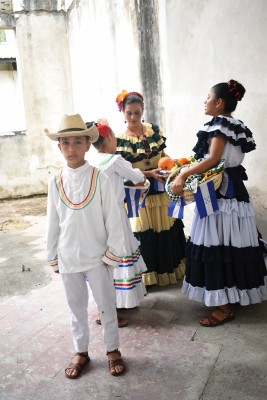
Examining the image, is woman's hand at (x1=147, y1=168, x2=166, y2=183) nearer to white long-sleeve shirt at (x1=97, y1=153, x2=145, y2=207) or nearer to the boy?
white long-sleeve shirt at (x1=97, y1=153, x2=145, y2=207)

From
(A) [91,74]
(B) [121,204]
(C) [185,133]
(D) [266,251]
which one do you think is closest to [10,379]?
(B) [121,204]

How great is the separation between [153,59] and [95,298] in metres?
3.23

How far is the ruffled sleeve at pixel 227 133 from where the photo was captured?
2660 mm

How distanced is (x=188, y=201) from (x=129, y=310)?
1.12m

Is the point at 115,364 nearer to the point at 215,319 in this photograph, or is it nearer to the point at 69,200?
the point at 215,319

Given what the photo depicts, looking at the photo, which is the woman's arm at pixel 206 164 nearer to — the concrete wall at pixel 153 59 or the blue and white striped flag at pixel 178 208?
the blue and white striped flag at pixel 178 208

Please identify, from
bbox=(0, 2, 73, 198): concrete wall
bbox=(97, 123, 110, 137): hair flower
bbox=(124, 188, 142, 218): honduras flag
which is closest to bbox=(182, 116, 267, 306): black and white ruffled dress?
bbox=(124, 188, 142, 218): honduras flag

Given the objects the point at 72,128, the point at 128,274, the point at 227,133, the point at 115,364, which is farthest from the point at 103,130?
the point at 115,364

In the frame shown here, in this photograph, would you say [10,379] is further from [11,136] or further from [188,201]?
[11,136]

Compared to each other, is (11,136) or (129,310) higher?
(11,136)

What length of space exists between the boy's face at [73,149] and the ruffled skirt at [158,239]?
1240 mm

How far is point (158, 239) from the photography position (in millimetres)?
3574

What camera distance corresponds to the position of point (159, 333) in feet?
9.42

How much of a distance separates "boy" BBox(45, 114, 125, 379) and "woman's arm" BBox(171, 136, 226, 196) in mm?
642
